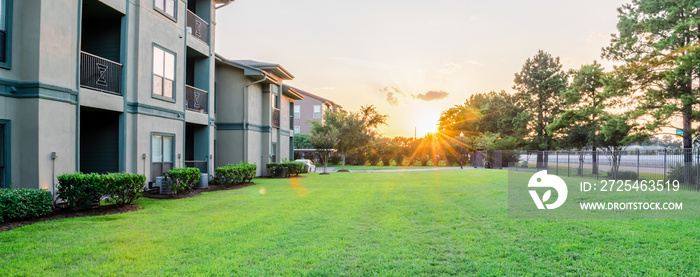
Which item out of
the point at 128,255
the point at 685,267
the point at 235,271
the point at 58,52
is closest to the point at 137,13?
the point at 58,52

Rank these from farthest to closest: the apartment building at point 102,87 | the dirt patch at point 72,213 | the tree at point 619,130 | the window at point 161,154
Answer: the tree at point 619,130 → the window at point 161,154 → the apartment building at point 102,87 → the dirt patch at point 72,213

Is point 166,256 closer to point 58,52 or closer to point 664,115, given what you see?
point 58,52

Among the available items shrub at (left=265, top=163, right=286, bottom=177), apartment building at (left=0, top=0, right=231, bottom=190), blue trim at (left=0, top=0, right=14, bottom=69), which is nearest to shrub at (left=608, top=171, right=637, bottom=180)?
shrub at (left=265, top=163, right=286, bottom=177)

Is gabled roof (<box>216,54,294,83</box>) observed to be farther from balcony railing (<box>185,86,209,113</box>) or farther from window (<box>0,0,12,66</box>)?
window (<box>0,0,12,66</box>)

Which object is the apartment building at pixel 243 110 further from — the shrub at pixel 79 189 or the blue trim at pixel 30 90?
the shrub at pixel 79 189

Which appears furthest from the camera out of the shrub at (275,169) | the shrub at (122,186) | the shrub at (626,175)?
the shrub at (275,169)

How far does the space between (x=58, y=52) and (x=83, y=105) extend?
1424 millimetres

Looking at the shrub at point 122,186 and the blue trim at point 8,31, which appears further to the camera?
the shrub at point 122,186

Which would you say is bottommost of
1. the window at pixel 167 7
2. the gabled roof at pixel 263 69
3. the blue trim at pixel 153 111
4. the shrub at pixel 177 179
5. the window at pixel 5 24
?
the shrub at pixel 177 179

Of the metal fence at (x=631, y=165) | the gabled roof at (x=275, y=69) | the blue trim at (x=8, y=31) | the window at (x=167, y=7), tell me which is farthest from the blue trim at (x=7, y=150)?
the metal fence at (x=631, y=165)

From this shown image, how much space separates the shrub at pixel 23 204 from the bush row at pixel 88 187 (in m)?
0.38

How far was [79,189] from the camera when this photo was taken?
8.37 m

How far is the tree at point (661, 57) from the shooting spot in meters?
18.8

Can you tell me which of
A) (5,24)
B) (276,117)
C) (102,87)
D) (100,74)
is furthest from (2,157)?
(276,117)
